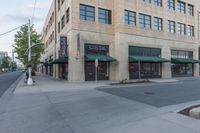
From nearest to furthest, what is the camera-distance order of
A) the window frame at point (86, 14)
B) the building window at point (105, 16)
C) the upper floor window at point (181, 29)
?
the window frame at point (86, 14) → the building window at point (105, 16) → the upper floor window at point (181, 29)

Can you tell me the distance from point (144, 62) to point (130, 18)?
264 inches

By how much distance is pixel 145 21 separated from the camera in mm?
31422

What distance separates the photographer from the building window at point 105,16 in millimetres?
28144

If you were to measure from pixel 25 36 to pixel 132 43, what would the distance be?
26.2 meters

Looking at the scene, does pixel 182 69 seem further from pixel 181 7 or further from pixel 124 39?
pixel 124 39

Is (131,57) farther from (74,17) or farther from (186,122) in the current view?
(186,122)

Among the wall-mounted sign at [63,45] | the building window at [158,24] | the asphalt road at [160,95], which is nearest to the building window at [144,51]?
the building window at [158,24]

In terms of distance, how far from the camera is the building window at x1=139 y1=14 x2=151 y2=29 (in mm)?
30859

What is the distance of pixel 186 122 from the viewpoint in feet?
22.4

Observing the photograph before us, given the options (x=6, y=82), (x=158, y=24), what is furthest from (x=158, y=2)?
(x=6, y=82)

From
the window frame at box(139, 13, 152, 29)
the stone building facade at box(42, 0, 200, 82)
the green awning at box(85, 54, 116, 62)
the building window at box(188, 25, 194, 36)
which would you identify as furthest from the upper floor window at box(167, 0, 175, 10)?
the green awning at box(85, 54, 116, 62)

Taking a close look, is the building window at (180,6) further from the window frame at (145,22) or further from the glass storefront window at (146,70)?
the glass storefront window at (146,70)

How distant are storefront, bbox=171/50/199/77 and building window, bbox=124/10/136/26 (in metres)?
9.55

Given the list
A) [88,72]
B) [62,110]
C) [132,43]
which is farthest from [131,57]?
[62,110]
